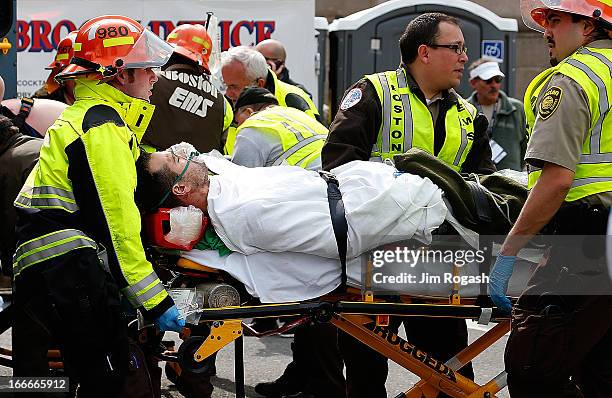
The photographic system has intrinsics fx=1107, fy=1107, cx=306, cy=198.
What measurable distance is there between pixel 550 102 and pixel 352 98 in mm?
1347

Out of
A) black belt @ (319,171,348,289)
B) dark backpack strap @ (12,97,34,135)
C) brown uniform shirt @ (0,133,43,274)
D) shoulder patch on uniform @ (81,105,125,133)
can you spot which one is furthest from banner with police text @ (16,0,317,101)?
shoulder patch on uniform @ (81,105,125,133)

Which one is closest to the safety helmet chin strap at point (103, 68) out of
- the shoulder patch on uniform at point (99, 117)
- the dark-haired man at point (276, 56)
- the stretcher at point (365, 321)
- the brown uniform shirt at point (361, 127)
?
the shoulder patch on uniform at point (99, 117)

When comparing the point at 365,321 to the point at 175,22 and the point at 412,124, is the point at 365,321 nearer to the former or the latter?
the point at 412,124

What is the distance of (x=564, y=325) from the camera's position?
3801mm

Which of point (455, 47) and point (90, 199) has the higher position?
point (455, 47)

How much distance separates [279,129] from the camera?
18.8ft

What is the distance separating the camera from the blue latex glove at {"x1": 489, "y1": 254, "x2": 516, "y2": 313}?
3.87 meters

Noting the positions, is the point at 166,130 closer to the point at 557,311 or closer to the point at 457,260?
the point at 457,260

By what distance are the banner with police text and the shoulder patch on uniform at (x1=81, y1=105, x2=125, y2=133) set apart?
6114 mm

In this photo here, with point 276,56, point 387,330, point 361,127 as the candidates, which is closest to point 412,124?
point 361,127

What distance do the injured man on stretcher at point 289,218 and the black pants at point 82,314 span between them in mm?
424

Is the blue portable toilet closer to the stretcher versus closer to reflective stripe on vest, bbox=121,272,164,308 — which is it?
the stretcher

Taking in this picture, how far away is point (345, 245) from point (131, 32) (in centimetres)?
113

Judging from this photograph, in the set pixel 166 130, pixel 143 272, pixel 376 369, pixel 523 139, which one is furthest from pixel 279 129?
pixel 523 139
